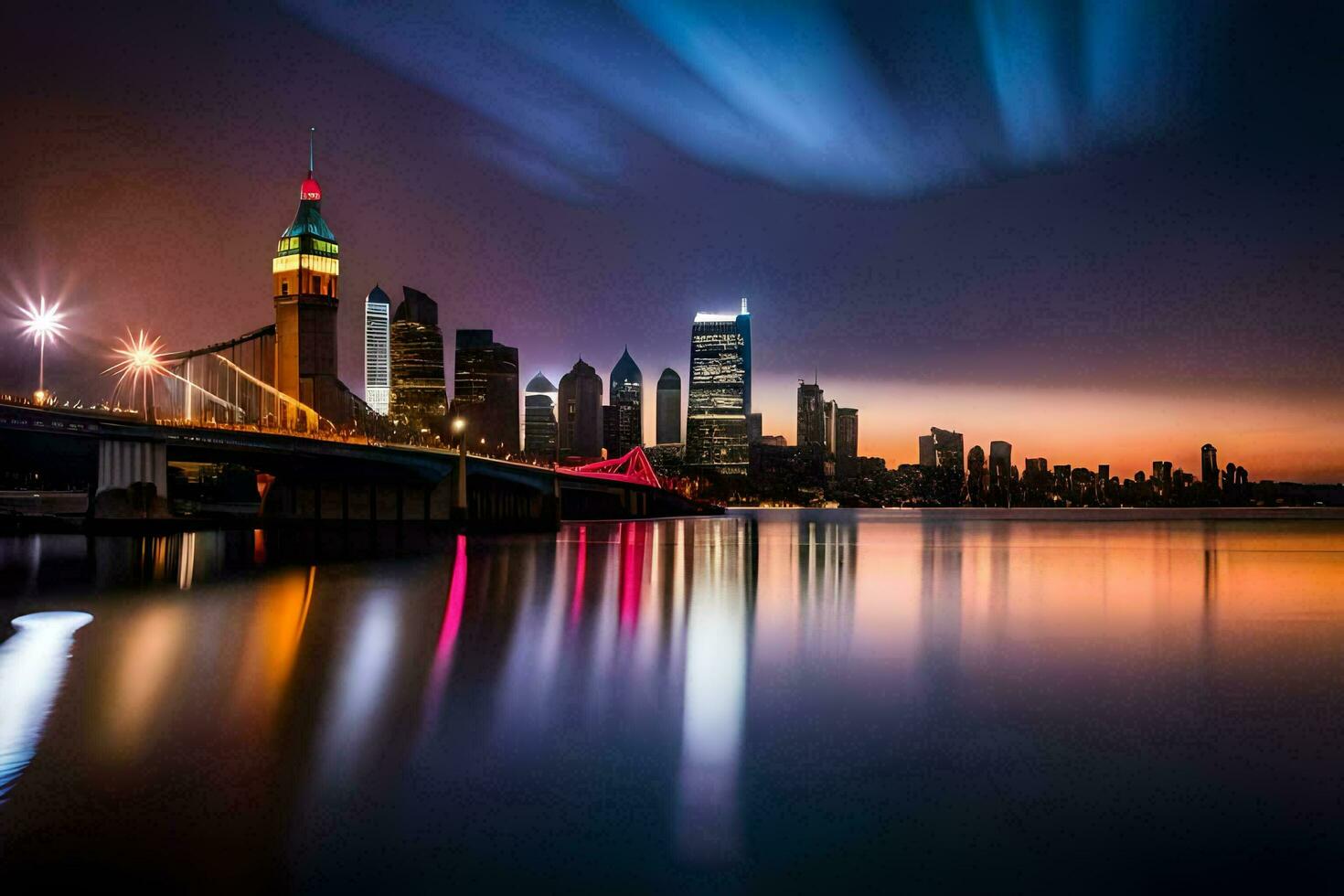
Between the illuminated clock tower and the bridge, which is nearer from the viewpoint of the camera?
the bridge

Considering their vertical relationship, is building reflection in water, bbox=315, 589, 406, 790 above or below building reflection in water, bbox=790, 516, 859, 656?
above

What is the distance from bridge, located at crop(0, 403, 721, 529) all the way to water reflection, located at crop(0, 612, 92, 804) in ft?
118

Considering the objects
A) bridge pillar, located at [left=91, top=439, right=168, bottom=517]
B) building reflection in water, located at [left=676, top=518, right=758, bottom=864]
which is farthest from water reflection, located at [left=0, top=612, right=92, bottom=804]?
bridge pillar, located at [left=91, top=439, right=168, bottom=517]

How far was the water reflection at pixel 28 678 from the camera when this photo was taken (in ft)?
40.1

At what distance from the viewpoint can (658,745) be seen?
13.5 metres

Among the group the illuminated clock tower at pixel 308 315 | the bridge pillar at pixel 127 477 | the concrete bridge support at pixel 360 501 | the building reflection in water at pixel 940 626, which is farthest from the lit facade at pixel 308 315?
the building reflection in water at pixel 940 626

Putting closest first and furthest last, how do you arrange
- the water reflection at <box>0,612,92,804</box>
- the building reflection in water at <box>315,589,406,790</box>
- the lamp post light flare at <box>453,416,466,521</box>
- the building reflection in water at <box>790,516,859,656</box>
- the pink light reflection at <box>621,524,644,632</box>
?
1. the building reflection in water at <box>315,589,406,790</box>
2. the water reflection at <box>0,612,92,804</box>
3. the building reflection in water at <box>790,516,859,656</box>
4. the pink light reflection at <box>621,524,644,632</box>
5. the lamp post light flare at <box>453,416,466,521</box>

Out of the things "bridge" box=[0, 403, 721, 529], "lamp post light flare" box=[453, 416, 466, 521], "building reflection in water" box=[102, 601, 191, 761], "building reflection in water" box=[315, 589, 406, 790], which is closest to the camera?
"building reflection in water" box=[315, 589, 406, 790]

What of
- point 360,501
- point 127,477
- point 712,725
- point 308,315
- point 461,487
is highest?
point 308,315

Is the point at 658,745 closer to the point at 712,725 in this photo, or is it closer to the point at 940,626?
the point at 712,725

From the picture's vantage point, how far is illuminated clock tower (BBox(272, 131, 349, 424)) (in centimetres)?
18550

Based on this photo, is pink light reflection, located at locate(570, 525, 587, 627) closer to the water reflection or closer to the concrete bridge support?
the water reflection

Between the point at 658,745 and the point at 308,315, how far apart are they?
192m

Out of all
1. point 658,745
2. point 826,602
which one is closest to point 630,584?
point 826,602
